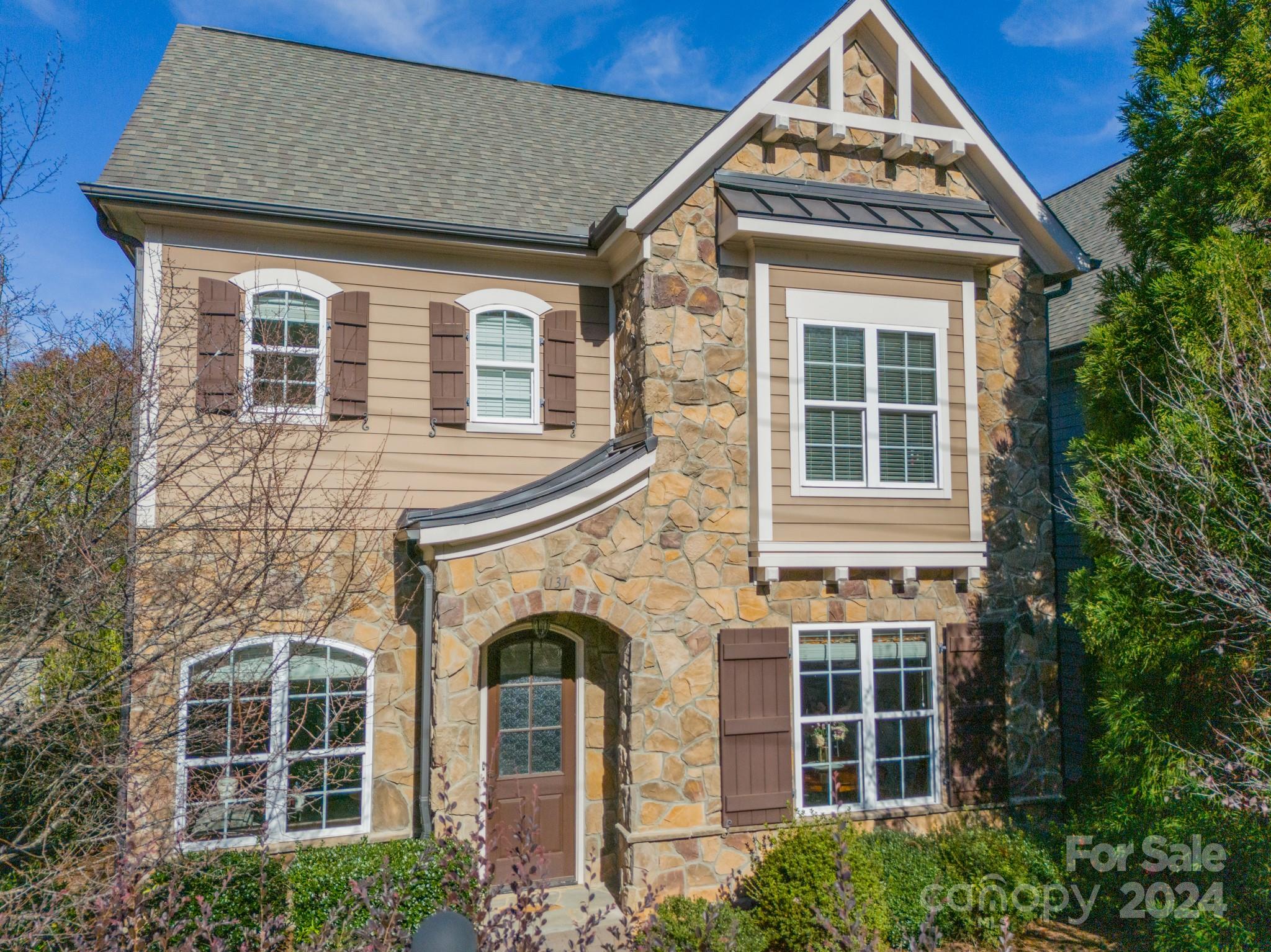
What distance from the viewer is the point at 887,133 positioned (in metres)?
9.30

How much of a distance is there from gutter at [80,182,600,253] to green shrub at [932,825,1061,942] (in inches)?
262

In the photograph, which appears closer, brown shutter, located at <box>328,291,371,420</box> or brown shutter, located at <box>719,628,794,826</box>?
brown shutter, located at <box>719,628,794,826</box>

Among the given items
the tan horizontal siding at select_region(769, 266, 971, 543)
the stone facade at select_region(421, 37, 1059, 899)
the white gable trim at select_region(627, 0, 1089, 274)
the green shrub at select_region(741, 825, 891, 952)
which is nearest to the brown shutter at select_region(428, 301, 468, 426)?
the stone facade at select_region(421, 37, 1059, 899)

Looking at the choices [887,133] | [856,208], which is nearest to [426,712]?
[856,208]

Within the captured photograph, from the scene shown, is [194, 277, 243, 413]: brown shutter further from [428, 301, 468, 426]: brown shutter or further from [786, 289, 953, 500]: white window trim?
[786, 289, 953, 500]: white window trim

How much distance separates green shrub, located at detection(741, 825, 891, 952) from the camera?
7.16 meters

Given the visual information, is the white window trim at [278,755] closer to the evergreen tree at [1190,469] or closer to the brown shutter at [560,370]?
the brown shutter at [560,370]

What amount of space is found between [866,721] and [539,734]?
10.6 feet

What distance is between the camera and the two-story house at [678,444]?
8.09 meters

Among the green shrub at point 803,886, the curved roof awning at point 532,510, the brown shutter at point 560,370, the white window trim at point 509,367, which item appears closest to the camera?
the green shrub at point 803,886

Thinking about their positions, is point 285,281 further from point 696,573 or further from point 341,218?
point 696,573

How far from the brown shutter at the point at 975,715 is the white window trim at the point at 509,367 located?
4.78 metres

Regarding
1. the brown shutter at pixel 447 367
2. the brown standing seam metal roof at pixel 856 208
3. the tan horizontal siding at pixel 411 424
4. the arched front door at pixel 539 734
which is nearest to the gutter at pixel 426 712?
the arched front door at pixel 539 734

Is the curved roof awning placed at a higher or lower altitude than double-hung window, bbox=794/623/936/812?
higher
